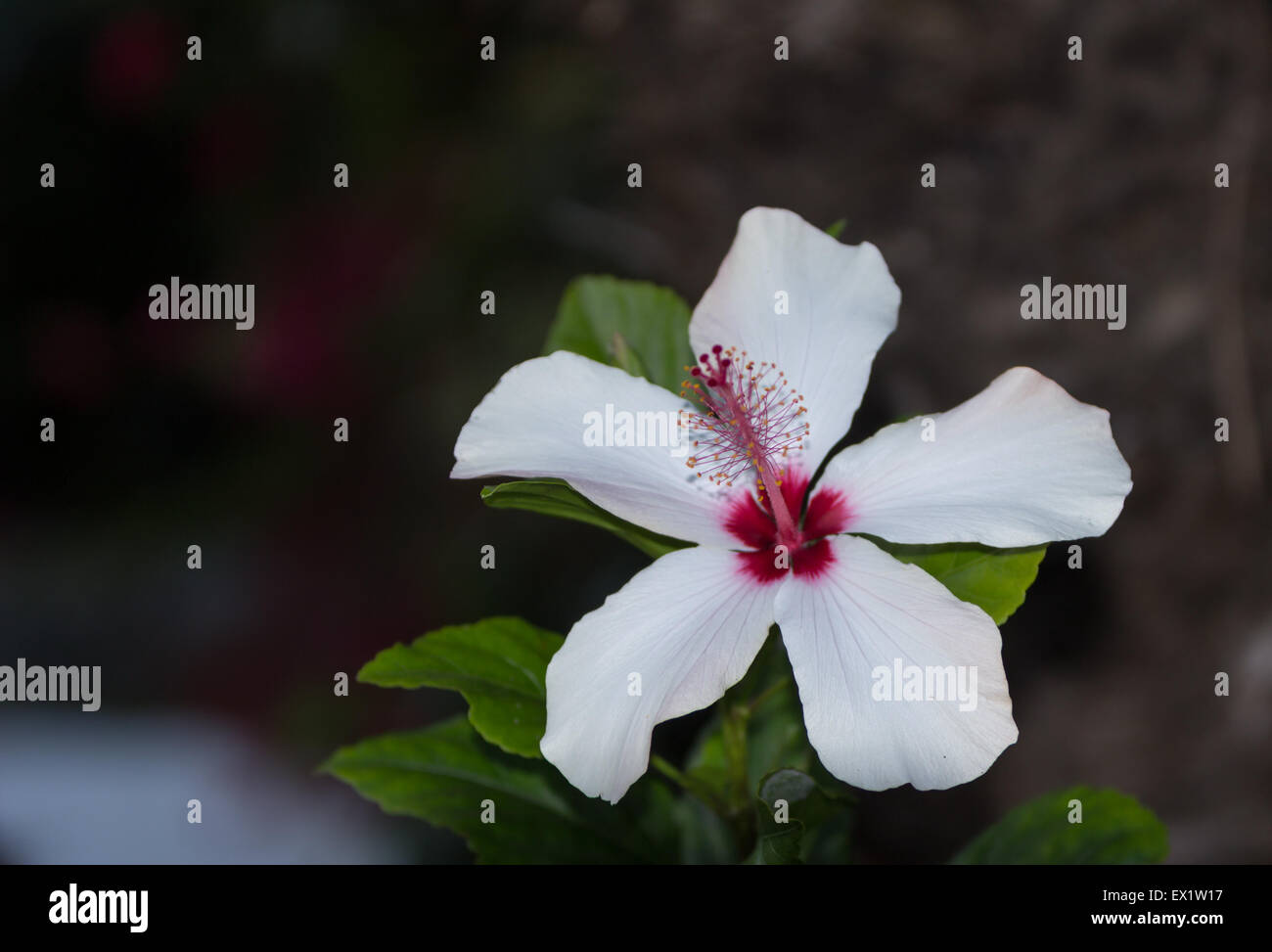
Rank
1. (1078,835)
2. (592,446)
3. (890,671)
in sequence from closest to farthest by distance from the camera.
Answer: (890,671), (592,446), (1078,835)

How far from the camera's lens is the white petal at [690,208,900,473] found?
98cm

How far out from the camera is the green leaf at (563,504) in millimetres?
888

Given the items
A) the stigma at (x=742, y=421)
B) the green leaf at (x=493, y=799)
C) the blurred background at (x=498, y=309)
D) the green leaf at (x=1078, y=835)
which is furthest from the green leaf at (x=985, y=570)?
the blurred background at (x=498, y=309)

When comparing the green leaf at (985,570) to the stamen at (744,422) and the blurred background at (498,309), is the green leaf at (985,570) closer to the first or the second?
the stamen at (744,422)

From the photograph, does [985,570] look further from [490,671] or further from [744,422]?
[490,671]

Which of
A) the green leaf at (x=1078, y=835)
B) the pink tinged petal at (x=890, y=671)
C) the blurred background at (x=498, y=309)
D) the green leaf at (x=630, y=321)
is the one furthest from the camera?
the blurred background at (x=498, y=309)

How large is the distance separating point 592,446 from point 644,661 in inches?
7.7

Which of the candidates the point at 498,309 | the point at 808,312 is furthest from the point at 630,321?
the point at 498,309

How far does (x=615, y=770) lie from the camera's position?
0.83m

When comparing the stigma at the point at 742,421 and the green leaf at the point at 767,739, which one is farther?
the green leaf at the point at 767,739

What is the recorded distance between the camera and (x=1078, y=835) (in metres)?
1.13

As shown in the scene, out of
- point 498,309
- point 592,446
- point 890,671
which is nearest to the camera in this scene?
point 890,671
